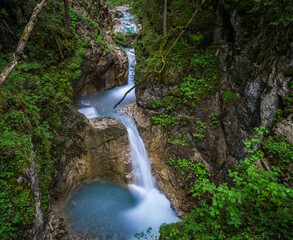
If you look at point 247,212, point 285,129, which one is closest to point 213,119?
point 285,129

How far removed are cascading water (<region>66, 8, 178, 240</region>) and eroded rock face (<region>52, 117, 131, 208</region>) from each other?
11.8 inches

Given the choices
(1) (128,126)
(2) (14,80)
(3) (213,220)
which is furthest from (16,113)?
(3) (213,220)

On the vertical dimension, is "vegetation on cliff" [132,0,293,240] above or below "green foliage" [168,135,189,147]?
above

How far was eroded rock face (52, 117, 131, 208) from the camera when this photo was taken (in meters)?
6.64

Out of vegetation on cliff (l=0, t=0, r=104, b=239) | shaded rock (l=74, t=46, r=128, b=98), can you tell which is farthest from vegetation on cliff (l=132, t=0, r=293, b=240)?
vegetation on cliff (l=0, t=0, r=104, b=239)

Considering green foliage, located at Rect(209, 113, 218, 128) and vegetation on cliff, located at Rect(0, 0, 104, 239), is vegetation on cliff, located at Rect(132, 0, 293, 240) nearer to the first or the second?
green foliage, located at Rect(209, 113, 218, 128)

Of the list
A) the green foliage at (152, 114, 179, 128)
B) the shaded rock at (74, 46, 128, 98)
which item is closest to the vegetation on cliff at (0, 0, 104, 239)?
the shaded rock at (74, 46, 128, 98)

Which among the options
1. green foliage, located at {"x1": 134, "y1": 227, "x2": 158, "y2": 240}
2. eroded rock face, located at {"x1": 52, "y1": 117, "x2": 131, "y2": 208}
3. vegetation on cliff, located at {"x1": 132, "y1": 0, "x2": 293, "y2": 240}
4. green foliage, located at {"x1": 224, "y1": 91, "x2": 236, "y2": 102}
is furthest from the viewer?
green foliage, located at {"x1": 224, "y1": 91, "x2": 236, "y2": 102}

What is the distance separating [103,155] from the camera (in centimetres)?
701

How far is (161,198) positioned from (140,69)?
6586 mm

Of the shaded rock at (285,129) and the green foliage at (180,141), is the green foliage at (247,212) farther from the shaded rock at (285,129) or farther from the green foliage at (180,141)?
the green foliage at (180,141)

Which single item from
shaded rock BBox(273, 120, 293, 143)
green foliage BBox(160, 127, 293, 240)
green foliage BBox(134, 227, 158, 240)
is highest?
shaded rock BBox(273, 120, 293, 143)

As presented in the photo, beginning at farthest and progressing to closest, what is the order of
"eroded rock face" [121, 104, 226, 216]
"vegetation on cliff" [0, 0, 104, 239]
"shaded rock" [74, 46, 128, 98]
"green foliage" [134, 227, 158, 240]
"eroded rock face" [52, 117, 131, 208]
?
1. "shaded rock" [74, 46, 128, 98]
2. "eroded rock face" [52, 117, 131, 208]
3. "eroded rock face" [121, 104, 226, 216]
4. "green foliage" [134, 227, 158, 240]
5. "vegetation on cliff" [0, 0, 104, 239]

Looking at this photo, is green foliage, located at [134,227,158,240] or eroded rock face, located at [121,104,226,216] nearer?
green foliage, located at [134,227,158,240]
